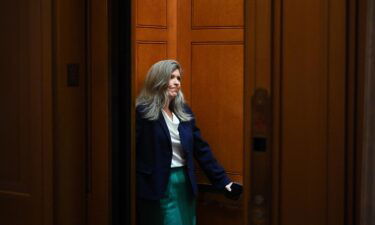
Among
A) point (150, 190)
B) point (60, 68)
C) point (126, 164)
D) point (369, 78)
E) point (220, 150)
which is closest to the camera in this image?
point (369, 78)

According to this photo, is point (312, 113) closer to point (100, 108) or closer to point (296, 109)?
point (296, 109)

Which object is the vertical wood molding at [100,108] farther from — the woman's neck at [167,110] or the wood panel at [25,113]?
the woman's neck at [167,110]

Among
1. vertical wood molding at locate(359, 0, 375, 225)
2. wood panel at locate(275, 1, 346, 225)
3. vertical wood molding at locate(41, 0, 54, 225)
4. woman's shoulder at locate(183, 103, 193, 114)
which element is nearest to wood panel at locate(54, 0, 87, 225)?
vertical wood molding at locate(41, 0, 54, 225)

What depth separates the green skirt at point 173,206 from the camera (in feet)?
10.5

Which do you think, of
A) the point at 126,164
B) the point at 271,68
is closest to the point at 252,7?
the point at 271,68

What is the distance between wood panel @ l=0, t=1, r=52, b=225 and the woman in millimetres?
1082

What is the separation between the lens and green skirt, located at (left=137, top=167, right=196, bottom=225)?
3.19 m

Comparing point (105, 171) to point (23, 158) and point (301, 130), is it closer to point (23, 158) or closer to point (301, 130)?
point (23, 158)

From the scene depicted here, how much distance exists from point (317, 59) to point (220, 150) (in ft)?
6.80

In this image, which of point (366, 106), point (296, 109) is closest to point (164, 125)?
point (296, 109)

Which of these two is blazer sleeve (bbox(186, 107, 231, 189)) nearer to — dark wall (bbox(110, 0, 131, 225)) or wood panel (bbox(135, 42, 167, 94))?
wood panel (bbox(135, 42, 167, 94))

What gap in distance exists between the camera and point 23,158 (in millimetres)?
2168

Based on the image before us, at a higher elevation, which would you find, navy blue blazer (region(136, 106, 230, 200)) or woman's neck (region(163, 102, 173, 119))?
woman's neck (region(163, 102, 173, 119))

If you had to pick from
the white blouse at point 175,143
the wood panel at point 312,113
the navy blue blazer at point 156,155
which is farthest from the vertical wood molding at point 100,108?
the white blouse at point 175,143
